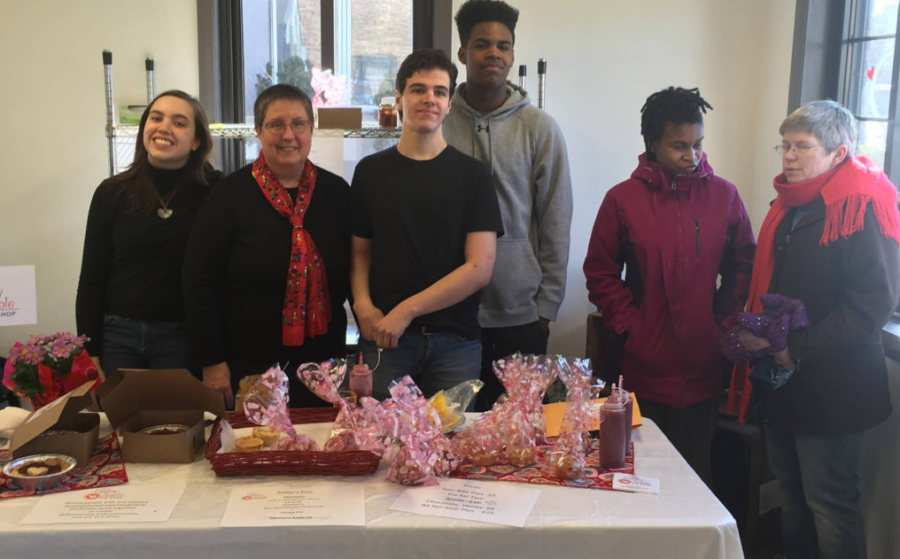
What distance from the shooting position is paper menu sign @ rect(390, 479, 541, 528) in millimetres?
1355

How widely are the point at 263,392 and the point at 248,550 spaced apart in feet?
1.09

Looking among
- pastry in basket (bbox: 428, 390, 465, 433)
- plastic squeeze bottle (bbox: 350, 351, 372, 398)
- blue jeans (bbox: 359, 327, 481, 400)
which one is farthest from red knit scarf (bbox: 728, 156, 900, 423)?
plastic squeeze bottle (bbox: 350, 351, 372, 398)

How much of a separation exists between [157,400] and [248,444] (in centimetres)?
26

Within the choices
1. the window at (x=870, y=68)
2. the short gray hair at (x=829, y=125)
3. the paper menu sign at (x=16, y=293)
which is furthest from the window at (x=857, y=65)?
the paper menu sign at (x=16, y=293)

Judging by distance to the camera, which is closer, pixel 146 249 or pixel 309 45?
pixel 146 249

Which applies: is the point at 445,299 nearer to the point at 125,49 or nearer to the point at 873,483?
the point at 873,483

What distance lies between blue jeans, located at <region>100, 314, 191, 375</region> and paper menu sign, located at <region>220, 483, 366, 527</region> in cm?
91

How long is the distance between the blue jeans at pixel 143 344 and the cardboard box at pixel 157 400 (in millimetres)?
557

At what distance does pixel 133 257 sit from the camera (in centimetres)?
221

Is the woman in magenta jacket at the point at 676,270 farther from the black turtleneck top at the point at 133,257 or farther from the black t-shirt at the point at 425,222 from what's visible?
the black turtleneck top at the point at 133,257

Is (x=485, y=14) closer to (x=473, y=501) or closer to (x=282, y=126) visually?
(x=282, y=126)

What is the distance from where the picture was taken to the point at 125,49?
3336mm

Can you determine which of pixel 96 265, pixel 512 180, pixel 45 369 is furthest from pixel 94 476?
pixel 512 180

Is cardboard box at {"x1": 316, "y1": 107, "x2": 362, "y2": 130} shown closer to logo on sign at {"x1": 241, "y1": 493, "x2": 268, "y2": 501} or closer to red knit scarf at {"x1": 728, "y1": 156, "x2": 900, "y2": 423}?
red knit scarf at {"x1": 728, "y1": 156, "x2": 900, "y2": 423}
